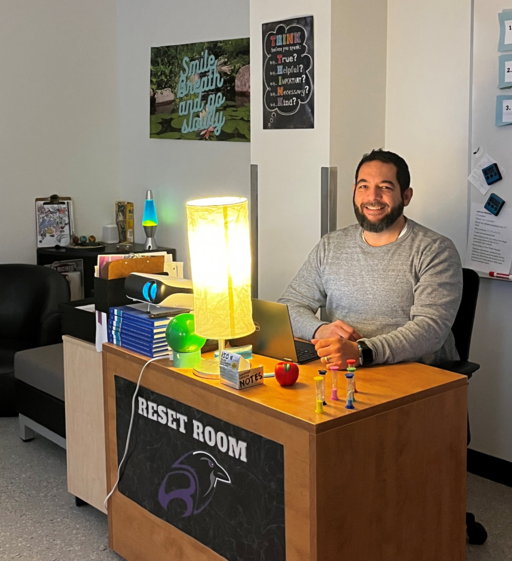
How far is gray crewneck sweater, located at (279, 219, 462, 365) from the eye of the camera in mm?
2602

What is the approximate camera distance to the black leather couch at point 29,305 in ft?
14.5

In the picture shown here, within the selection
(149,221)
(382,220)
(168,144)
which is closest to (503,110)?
(382,220)

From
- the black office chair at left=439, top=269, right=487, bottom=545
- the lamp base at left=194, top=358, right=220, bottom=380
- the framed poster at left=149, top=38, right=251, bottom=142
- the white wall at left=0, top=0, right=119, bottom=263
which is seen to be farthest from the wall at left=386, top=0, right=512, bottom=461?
the white wall at left=0, top=0, right=119, bottom=263

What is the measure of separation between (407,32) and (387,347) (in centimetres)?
167

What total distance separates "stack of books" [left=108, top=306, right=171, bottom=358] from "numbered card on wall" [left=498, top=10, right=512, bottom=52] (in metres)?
1.77

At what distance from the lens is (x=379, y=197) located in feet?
9.18

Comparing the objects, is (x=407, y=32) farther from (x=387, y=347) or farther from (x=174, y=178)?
(x=174, y=178)

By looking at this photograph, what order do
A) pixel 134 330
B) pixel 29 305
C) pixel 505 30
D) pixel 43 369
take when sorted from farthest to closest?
pixel 29 305 → pixel 43 369 → pixel 505 30 → pixel 134 330

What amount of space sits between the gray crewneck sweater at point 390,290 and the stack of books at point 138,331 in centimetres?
59

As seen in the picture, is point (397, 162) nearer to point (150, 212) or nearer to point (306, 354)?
point (306, 354)

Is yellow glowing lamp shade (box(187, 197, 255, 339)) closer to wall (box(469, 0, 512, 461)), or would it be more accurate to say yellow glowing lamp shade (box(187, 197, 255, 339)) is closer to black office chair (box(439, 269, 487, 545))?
black office chair (box(439, 269, 487, 545))

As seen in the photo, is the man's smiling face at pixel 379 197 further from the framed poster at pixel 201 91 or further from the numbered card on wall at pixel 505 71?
the framed poster at pixel 201 91

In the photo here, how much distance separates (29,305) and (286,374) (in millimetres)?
2826

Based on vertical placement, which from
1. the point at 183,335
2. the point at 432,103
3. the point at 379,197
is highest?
the point at 432,103
